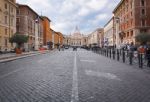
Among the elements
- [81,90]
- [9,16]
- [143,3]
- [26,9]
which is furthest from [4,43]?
[81,90]

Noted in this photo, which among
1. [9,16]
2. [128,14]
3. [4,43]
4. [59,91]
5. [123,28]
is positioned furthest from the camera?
[123,28]

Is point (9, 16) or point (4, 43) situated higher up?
point (9, 16)

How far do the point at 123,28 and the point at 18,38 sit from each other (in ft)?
134

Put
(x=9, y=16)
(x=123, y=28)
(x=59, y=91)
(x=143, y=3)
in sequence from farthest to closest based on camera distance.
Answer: (x=123, y=28), (x=143, y=3), (x=9, y=16), (x=59, y=91)

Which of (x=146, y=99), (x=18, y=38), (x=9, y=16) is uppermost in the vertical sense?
(x=9, y=16)

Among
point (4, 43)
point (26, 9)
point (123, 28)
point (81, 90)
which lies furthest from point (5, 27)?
point (81, 90)

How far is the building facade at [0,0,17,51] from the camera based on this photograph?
189 feet

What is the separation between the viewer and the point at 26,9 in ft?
263

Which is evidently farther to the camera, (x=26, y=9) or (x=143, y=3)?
(x=26, y=9)

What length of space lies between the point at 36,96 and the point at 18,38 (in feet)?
173

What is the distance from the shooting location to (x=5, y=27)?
60.1 meters

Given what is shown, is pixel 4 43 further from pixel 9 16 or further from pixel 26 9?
pixel 26 9

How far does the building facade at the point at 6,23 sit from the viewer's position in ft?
189

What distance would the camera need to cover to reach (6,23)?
61250 millimetres
